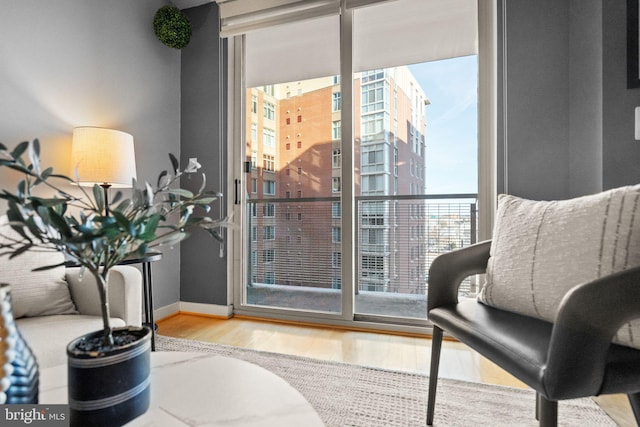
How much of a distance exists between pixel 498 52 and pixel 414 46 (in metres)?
0.53

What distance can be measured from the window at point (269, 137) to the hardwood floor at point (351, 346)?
1408mm

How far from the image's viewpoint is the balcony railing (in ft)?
7.40

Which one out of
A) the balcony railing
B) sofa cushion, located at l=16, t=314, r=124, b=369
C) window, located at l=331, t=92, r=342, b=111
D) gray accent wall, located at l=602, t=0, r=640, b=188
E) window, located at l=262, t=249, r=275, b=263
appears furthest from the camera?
window, located at l=262, t=249, r=275, b=263

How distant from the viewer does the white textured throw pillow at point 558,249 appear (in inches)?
Answer: 33.6

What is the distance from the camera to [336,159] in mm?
2426

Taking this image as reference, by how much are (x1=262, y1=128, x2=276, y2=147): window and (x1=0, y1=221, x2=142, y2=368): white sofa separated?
1502 millimetres

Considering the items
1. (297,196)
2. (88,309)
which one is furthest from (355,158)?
(88,309)

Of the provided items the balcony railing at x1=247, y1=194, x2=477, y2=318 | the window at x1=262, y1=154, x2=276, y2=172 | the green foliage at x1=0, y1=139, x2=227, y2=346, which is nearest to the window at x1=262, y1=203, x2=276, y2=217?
the balcony railing at x1=247, y1=194, x2=477, y2=318

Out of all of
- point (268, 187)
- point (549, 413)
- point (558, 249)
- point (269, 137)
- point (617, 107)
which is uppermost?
point (269, 137)

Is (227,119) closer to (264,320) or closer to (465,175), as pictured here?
(264,320)

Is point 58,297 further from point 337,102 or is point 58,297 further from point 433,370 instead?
point 337,102

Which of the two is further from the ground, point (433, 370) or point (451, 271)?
point (451, 271)

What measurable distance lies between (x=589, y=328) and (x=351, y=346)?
1.47 metres

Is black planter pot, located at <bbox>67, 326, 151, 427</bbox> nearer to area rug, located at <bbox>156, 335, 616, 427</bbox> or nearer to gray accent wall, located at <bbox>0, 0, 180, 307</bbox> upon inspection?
area rug, located at <bbox>156, 335, 616, 427</bbox>
